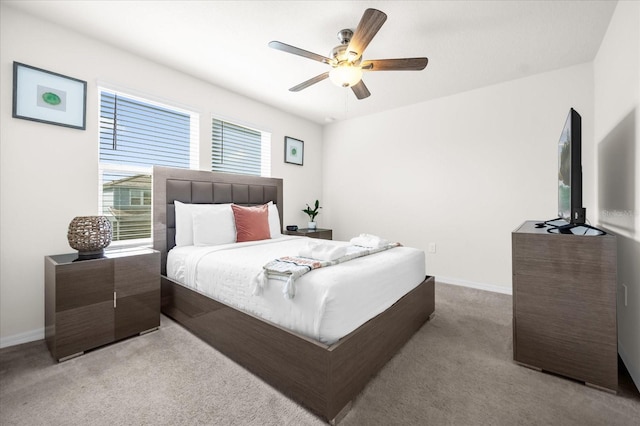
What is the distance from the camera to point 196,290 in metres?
2.17

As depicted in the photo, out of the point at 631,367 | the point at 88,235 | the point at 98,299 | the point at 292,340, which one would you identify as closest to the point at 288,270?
the point at 292,340

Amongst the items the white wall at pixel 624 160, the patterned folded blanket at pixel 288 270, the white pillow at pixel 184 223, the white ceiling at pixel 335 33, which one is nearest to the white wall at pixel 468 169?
the white ceiling at pixel 335 33

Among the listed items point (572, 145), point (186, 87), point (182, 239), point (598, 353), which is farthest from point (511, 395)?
point (186, 87)

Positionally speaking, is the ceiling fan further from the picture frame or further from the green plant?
the green plant

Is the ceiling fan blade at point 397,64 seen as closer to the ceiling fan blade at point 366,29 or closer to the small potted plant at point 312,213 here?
the ceiling fan blade at point 366,29

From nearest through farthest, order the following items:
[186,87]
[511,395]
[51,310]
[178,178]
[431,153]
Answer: [511,395], [51,310], [178,178], [186,87], [431,153]

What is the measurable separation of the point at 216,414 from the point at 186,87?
319 cm

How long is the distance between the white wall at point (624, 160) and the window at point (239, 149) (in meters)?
3.65

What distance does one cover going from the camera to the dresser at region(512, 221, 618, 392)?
1.52 m

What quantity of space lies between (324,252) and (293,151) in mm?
2991

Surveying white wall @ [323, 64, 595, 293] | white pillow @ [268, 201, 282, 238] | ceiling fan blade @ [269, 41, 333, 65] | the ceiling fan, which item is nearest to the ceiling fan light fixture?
the ceiling fan

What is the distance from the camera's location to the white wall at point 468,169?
118 inches

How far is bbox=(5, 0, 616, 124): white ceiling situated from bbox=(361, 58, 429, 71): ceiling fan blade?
0.33 m

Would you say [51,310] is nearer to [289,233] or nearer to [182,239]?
[182,239]
